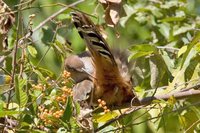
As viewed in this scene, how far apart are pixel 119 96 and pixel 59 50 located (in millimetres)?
326

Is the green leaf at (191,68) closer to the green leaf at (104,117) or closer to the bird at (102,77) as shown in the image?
the bird at (102,77)

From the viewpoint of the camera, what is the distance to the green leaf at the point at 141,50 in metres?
2.41

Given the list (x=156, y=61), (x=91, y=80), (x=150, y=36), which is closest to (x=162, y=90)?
(x=156, y=61)

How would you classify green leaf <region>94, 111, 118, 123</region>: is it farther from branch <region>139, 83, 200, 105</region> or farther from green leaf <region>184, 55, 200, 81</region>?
green leaf <region>184, 55, 200, 81</region>

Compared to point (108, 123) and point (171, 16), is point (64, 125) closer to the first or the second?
point (108, 123)

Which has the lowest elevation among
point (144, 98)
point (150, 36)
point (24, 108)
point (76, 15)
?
point (150, 36)

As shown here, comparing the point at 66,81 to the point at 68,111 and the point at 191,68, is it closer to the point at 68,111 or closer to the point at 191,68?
the point at 68,111

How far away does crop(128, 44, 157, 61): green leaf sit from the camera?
241cm

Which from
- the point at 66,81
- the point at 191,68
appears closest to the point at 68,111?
the point at 66,81

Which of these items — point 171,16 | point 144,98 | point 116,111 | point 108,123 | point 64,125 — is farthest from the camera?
point 171,16

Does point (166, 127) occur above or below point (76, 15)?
below

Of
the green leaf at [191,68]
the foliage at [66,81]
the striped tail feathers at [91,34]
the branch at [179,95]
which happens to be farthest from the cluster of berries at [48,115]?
the green leaf at [191,68]

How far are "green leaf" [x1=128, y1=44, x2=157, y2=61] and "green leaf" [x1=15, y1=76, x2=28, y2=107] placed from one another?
658 millimetres

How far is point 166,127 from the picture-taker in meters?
2.47
